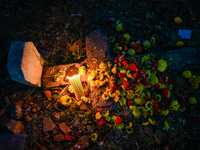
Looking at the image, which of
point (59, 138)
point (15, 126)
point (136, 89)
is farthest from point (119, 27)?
point (15, 126)

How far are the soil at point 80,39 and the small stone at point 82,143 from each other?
8 cm

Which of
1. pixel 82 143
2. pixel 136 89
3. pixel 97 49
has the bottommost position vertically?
pixel 82 143

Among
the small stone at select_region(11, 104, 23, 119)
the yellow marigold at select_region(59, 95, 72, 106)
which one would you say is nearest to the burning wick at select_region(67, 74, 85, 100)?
the yellow marigold at select_region(59, 95, 72, 106)

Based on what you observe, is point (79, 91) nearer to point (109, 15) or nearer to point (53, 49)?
point (53, 49)

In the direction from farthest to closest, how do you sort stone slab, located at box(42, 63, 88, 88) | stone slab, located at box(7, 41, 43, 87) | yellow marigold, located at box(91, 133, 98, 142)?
stone slab, located at box(42, 63, 88, 88), yellow marigold, located at box(91, 133, 98, 142), stone slab, located at box(7, 41, 43, 87)

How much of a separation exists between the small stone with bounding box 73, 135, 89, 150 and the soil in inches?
3.2

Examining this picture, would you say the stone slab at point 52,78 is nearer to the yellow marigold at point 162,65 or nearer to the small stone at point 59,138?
the small stone at point 59,138

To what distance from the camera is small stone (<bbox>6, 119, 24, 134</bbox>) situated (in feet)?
8.85

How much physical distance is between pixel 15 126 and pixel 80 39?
2.49m

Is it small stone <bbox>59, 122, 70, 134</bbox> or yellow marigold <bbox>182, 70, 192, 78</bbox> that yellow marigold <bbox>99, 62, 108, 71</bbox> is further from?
yellow marigold <bbox>182, 70, 192, 78</bbox>

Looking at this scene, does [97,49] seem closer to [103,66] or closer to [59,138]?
[103,66]

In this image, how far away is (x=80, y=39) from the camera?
3469 mm

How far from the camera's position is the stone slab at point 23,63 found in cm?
240

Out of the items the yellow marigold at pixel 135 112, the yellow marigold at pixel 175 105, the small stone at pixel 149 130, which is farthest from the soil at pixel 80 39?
the yellow marigold at pixel 135 112
